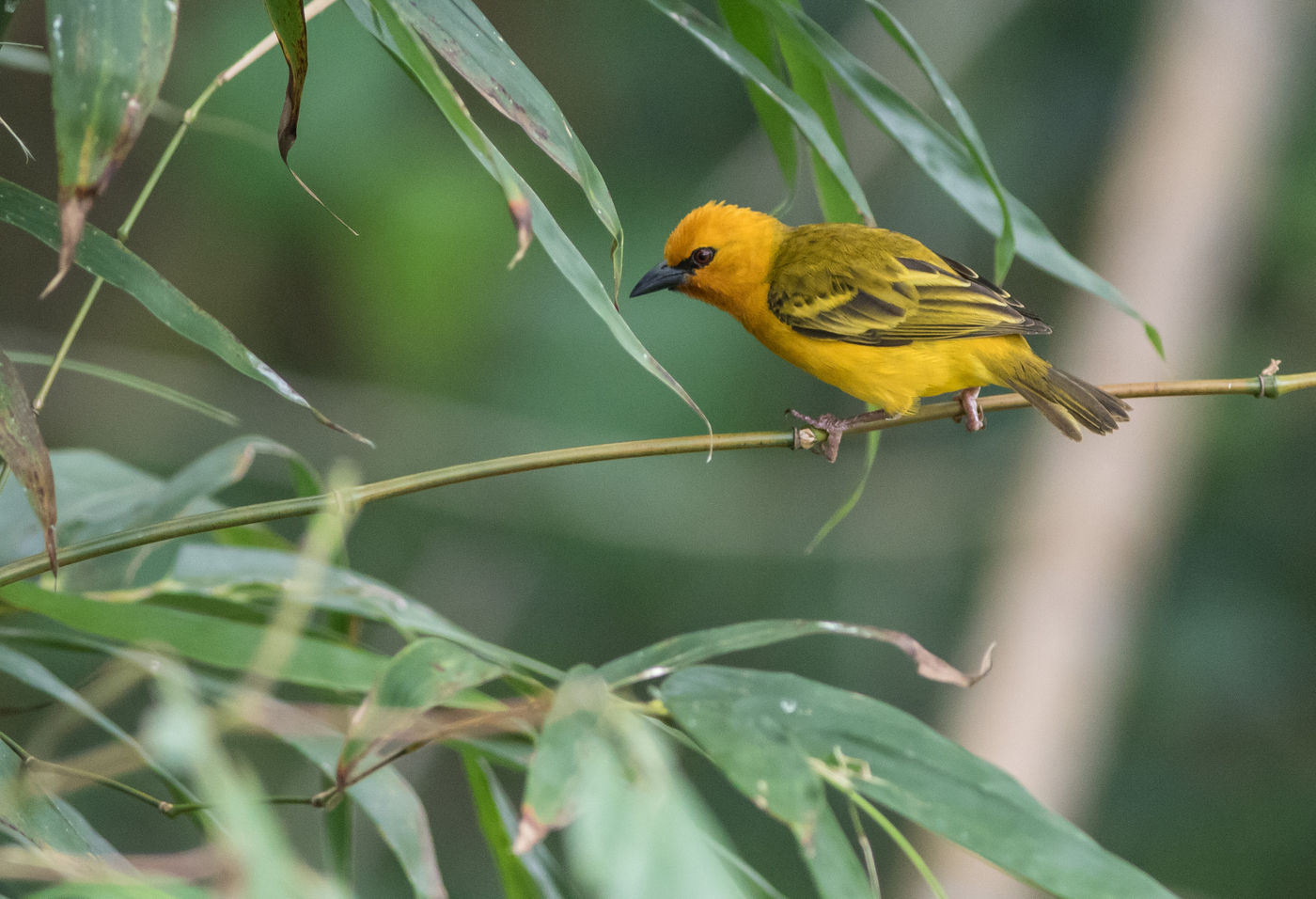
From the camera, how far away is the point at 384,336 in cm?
573

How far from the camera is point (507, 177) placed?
87 centimetres

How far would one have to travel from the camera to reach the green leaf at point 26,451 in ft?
3.07

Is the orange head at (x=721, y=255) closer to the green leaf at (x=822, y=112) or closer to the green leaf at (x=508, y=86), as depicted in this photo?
the green leaf at (x=822, y=112)

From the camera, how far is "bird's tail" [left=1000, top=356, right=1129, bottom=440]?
2148 mm

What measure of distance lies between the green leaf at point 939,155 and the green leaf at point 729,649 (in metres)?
0.53

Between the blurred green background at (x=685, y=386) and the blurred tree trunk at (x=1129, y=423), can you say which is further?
the blurred green background at (x=685, y=386)

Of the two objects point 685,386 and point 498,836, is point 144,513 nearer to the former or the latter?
point 498,836

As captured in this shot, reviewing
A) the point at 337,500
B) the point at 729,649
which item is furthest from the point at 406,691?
the point at 729,649

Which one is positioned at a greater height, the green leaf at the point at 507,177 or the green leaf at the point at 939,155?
the green leaf at the point at 939,155

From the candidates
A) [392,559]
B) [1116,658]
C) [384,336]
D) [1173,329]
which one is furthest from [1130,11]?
[392,559]

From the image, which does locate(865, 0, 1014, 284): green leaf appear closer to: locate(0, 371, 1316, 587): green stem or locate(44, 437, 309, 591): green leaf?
locate(0, 371, 1316, 587): green stem

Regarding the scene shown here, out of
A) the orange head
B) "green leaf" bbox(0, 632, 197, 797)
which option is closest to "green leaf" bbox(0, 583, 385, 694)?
"green leaf" bbox(0, 632, 197, 797)

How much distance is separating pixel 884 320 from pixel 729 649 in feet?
4.59

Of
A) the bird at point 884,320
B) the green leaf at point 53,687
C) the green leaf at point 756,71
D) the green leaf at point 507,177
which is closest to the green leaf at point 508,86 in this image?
the green leaf at point 507,177
